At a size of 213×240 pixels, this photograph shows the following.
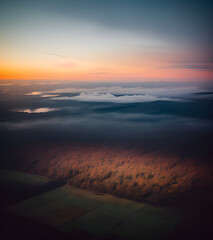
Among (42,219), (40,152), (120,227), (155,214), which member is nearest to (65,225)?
(42,219)

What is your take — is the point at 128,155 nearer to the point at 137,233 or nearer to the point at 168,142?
the point at 168,142

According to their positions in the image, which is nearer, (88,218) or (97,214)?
(88,218)

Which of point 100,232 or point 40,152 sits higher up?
point 100,232

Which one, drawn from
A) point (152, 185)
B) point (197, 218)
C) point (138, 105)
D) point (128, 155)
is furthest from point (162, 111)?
point (197, 218)

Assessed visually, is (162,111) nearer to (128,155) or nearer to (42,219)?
(128,155)

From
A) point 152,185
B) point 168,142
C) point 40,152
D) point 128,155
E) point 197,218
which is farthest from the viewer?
point 168,142

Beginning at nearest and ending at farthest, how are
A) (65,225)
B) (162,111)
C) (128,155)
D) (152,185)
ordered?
(65,225)
(152,185)
(128,155)
(162,111)

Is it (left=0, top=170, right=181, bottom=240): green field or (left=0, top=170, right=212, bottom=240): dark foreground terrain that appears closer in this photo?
(left=0, top=170, right=212, bottom=240): dark foreground terrain

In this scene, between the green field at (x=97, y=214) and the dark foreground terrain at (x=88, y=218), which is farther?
the green field at (x=97, y=214)

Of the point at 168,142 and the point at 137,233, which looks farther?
the point at 168,142
